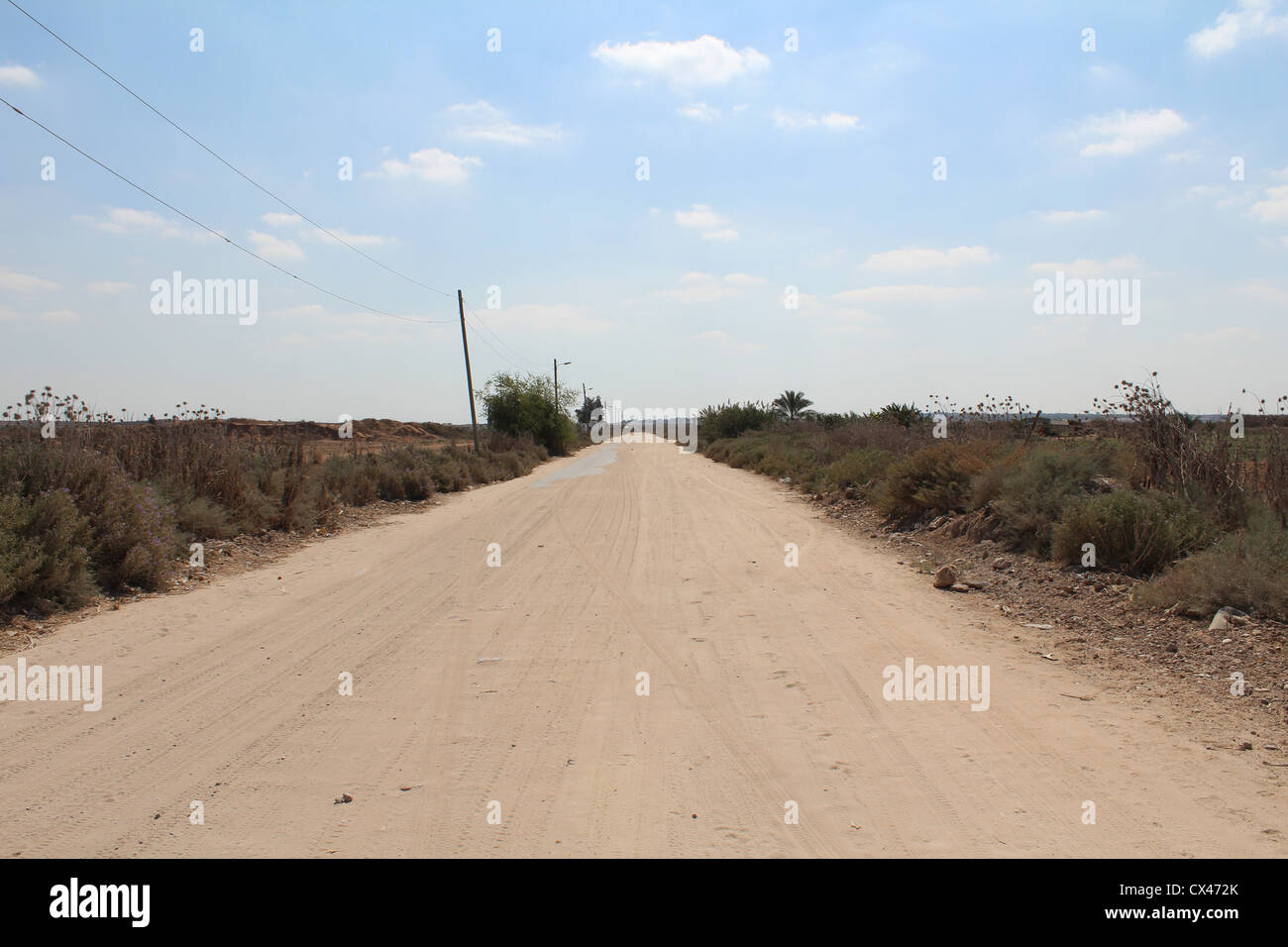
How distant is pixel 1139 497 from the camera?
9453 mm

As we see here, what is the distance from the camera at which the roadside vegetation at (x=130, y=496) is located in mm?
8844

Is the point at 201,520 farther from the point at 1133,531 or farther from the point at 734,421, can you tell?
the point at 734,421

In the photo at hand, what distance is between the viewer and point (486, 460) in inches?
1300

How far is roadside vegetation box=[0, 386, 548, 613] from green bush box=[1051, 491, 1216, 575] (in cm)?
1137

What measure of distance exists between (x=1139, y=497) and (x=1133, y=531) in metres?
0.61

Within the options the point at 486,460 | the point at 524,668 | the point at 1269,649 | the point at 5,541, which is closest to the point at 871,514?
the point at 1269,649

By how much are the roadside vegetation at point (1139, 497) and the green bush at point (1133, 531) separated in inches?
0.6

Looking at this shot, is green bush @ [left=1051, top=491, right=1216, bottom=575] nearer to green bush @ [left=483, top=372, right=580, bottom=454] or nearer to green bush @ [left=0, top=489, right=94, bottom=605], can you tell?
green bush @ [left=0, top=489, right=94, bottom=605]

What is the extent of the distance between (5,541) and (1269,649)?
1199 centimetres

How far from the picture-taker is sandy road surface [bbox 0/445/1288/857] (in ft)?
12.9

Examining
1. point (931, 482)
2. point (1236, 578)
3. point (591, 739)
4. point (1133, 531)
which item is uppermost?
point (931, 482)

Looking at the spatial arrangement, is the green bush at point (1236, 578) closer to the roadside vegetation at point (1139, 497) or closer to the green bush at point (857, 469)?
the roadside vegetation at point (1139, 497)

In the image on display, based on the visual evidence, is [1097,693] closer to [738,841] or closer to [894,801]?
[894,801]

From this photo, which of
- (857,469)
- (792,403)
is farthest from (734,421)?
(857,469)
